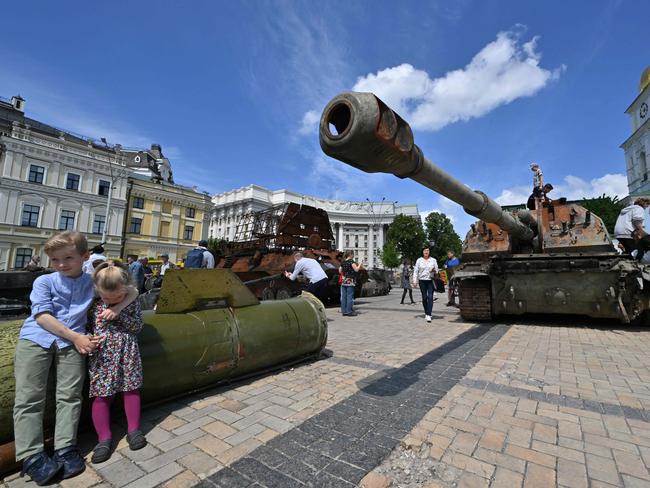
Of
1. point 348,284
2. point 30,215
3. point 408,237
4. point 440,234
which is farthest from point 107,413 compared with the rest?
point 440,234

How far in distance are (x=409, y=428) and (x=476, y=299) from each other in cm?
563

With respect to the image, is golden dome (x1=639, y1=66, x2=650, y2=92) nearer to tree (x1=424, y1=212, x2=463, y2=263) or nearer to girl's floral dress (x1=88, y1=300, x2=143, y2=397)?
tree (x1=424, y1=212, x2=463, y2=263)

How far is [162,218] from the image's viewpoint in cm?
3972

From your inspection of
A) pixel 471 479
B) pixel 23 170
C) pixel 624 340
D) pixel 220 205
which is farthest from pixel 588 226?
pixel 220 205

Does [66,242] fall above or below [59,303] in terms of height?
above

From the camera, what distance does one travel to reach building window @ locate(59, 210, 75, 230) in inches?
1298

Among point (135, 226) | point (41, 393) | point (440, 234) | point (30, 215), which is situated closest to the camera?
point (41, 393)

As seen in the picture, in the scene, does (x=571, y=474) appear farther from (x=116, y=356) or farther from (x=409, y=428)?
(x=116, y=356)

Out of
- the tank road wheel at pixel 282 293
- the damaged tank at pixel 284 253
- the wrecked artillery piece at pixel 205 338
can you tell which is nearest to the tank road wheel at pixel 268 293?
the damaged tank at pixel 284 253

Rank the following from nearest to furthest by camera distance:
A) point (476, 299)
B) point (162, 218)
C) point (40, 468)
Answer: point (40, 468) → point (476, 299) → point (162, 218)

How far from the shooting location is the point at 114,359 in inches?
90.6

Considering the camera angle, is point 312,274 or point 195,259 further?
point 195,259

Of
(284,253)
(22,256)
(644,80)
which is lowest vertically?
(284,253)

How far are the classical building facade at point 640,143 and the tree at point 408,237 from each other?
24.0m
